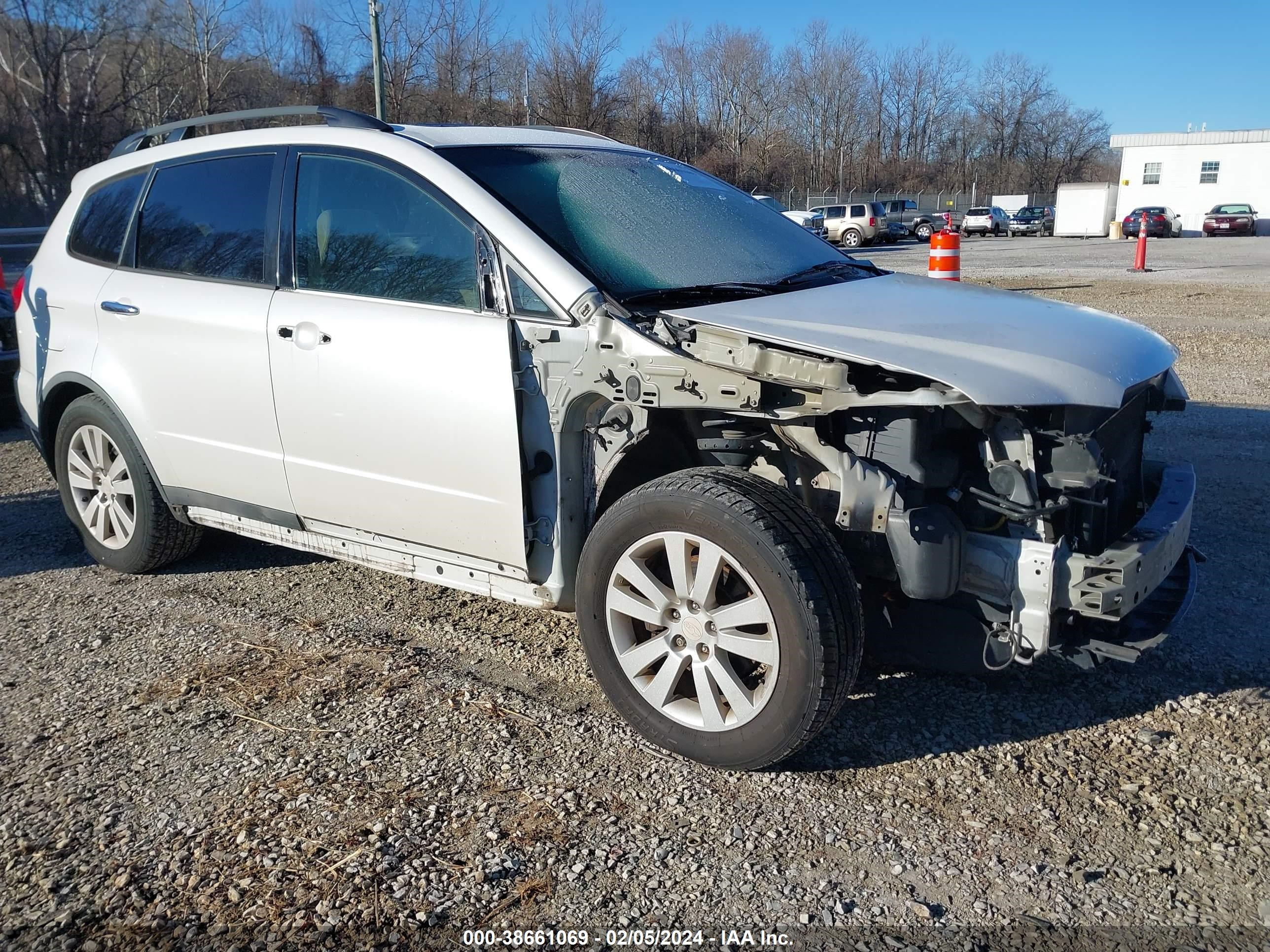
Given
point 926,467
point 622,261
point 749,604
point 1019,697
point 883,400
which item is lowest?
point 1019,697

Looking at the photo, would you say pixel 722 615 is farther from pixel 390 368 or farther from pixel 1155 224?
pixel 1155 224

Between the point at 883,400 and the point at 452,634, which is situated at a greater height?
the point at 883,400

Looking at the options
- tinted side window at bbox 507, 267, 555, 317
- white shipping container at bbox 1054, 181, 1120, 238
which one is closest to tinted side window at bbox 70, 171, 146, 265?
tinted side window at bbox 507, 267, 555, 317

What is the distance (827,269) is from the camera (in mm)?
4105

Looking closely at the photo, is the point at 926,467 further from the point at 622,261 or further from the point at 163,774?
the point at 163,774

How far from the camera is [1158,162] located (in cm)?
5491

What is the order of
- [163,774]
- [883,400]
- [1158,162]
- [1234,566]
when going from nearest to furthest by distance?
[883,400]
[163,774]
[1234,566]
[1158,162]

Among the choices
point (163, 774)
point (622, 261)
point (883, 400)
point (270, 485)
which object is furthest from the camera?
point (270, 485)

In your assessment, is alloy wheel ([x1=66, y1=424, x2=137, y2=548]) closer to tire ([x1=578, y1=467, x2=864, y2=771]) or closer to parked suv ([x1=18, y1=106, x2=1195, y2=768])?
parked suv ([x1=18, y1=106, x2=1195, y2=768])

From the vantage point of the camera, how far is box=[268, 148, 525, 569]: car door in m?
3.34

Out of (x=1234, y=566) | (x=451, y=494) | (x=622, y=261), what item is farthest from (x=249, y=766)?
(x=1234, y=566)

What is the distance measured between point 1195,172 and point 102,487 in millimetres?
60900

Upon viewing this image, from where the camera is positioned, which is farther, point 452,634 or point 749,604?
point 452,634

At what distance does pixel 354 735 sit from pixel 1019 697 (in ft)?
7.23
